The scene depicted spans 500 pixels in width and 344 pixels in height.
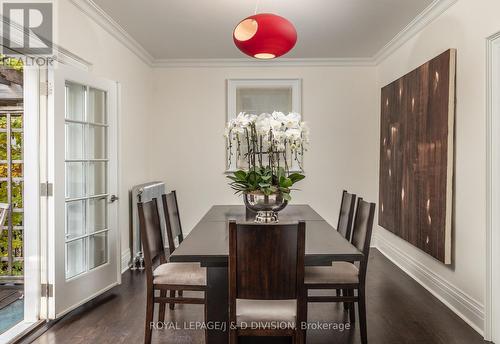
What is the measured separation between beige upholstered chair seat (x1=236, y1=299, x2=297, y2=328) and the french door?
171cm

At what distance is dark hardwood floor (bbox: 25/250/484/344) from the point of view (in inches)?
102

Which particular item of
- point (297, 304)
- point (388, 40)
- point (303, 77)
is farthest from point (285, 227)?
point (303, 77)

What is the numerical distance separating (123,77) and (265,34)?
270cm

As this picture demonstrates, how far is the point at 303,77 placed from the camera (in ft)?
17.5

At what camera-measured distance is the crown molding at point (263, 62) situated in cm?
525

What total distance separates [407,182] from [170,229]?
253 cm

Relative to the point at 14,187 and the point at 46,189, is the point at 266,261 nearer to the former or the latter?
the point at 46,189

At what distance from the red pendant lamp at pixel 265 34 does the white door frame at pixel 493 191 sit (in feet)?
4.86

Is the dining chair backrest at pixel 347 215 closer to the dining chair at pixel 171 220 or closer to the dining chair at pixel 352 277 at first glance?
the dining chair at pixel 352 277

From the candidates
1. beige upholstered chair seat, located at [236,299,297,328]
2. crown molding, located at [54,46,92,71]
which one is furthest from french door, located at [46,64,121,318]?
beige upholstered chair seat, located at [236,299,297,328]

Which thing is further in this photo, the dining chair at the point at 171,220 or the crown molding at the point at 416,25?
the crown molding at the point at 416,25

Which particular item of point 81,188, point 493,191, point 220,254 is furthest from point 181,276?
point 493,191

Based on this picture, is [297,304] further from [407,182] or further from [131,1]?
[131,1]

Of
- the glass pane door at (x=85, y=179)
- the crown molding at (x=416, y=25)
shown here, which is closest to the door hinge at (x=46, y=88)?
the glass pane door at (x=85, y=179)
